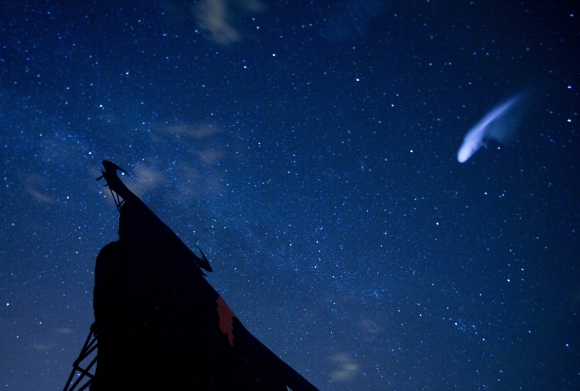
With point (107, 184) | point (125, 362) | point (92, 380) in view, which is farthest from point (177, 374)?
point (107, 184)

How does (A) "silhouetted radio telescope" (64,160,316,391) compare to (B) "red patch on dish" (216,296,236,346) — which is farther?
(B) "red patch on dish" (216,296,236,346)

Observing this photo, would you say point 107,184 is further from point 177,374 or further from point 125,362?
point 177,374

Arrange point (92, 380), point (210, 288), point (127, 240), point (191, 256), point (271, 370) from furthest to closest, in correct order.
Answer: point (191, 256)
point (210, 288)
point (271, 370)
point (127, 240)
point (92, 380)

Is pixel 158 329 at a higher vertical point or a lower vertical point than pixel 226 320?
lower

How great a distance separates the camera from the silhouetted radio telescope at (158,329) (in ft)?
14.0

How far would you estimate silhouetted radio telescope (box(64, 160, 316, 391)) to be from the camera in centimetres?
427

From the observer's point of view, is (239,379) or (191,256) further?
(191,256)

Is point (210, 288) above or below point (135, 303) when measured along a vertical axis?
above

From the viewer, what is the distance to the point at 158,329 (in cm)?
465

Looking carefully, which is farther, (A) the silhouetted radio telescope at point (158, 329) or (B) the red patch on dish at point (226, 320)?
(B) the red patch on dish at point (226, 320)

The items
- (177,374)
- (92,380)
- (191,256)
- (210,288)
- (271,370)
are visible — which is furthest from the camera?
(191,256)

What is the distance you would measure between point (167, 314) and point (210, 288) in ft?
4.72

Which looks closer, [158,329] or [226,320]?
[158,329]

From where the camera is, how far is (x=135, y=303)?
460cm
